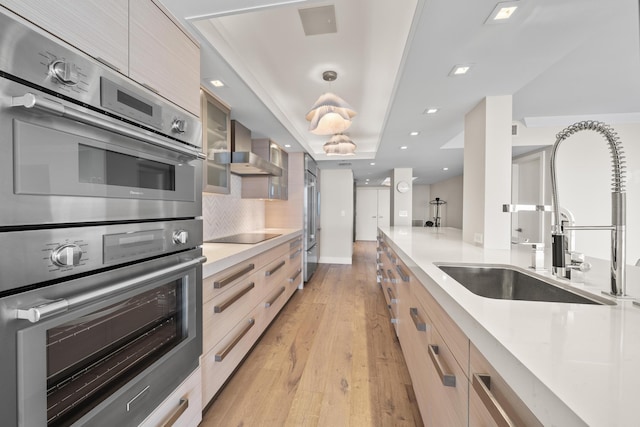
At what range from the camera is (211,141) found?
2074 mm

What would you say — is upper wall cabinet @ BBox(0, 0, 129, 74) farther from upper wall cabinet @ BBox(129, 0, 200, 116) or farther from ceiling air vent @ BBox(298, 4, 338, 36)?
ceiling air vent @ BBox(298, 4, 338, 36)

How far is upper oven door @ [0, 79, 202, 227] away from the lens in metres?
0.62

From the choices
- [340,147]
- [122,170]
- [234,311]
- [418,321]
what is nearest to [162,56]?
[122,170]

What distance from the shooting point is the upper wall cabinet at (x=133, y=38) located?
751mm

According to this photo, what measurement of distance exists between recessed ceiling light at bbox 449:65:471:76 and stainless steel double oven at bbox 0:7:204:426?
168 cm

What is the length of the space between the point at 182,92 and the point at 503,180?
7.71 feet

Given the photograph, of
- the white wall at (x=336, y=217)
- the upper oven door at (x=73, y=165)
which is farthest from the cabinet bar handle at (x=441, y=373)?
the white wall at (x=336, y=217)

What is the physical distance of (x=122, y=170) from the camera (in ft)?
3.00

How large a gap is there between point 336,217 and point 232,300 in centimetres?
460

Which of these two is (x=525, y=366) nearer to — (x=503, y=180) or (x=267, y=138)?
(x=503, y=180)

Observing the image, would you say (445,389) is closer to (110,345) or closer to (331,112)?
(110,345)

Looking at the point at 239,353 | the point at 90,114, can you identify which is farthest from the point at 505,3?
the point at 239,353

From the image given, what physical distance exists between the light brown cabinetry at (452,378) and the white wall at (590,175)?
3.15 metres

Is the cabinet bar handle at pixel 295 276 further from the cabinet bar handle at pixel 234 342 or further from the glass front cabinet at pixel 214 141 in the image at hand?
the glass front cabinet at pixel 214 141
